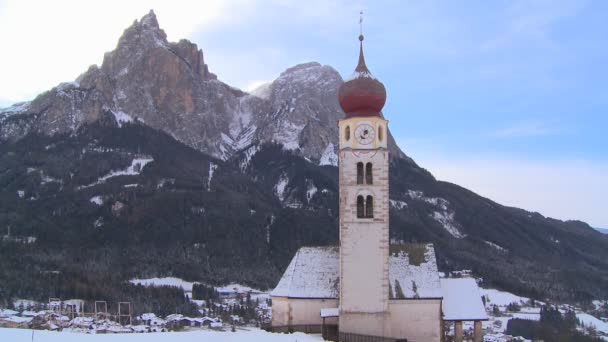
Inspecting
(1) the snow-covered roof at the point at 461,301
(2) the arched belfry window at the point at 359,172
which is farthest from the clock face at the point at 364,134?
(1) the snow-covered roof at the point at 461,301

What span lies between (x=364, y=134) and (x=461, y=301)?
1326 centimetres

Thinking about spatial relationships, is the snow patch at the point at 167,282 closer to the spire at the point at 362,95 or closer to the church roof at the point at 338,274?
the church roof at the point at 338,274

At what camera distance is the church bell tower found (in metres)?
44.5

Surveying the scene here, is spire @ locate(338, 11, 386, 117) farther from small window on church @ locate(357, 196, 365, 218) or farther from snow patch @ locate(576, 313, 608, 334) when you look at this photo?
snow patch @ locate(576, 313, 608, 334)

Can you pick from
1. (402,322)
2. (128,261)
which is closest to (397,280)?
(402,322)

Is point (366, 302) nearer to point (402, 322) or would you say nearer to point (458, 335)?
point (402, 322)

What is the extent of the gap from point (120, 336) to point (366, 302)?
1737 centimetres

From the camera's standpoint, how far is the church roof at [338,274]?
153ft

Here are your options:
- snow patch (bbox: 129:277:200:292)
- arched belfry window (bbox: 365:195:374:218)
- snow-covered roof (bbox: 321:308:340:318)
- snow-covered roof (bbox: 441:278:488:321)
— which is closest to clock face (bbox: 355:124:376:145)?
arched belfry window (bbox: 365:195:374:218)

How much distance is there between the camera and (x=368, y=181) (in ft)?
150

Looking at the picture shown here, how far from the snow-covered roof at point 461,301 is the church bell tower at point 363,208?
5.73 m

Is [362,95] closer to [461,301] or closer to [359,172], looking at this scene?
[359,172]

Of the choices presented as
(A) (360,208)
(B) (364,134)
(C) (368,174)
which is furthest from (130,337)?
(B) (364,134)

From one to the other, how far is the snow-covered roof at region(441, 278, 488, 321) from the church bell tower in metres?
5.73
